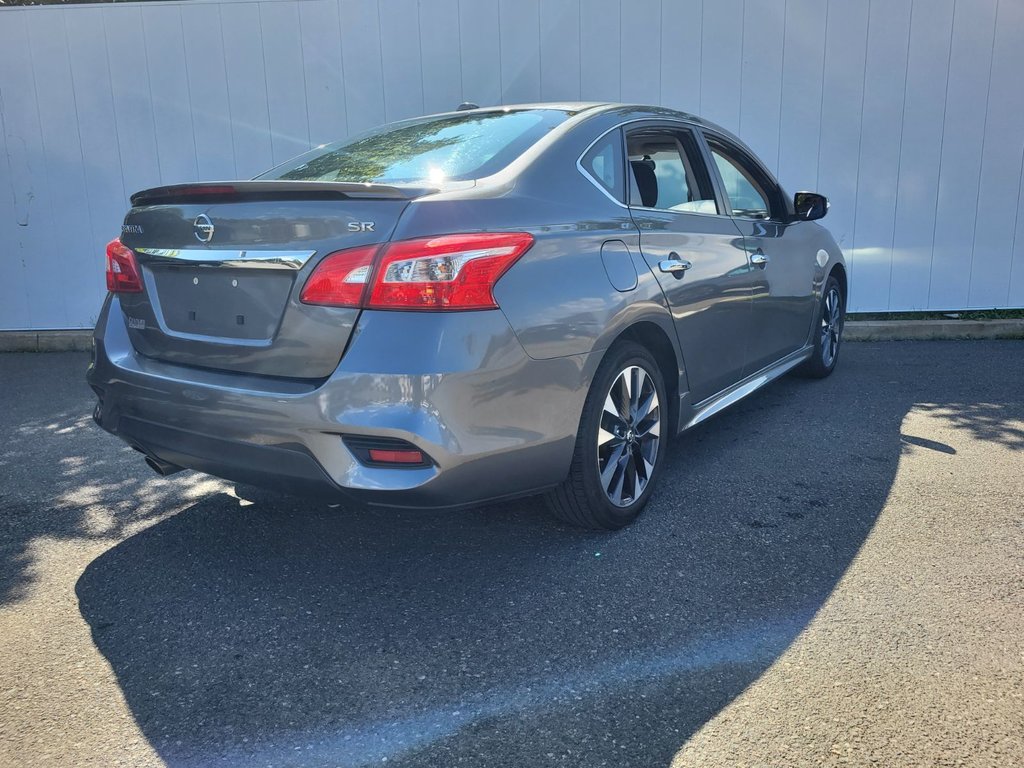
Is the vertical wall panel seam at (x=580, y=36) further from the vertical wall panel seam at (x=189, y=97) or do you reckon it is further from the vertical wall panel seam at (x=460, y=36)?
the vertical wall panel seam at (x=189, y=97)

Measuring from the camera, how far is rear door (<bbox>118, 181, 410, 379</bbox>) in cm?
248

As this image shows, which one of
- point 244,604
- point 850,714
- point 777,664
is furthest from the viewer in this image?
point 244,604

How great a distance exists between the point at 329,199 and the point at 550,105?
1.36 metres

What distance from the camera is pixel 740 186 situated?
437 cm

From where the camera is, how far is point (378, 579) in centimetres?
290

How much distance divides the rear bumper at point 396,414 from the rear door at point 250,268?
0.26 ft

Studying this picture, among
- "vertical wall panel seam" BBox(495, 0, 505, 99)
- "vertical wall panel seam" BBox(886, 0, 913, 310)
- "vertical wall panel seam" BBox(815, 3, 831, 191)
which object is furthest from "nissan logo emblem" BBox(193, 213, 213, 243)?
"vertical wall panel seam" BBox(886, 0, 913, 310)

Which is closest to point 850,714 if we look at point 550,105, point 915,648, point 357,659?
point 915,648

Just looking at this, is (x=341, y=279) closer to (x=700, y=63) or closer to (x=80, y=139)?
(x=700, y=63)

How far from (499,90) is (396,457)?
521 centimetres

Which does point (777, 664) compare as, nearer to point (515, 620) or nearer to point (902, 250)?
point (515, 620)

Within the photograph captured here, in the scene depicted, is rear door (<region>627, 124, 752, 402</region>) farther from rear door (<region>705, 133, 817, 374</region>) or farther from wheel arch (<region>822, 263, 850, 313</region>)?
wheel arch (<region>822, 263, 850, 313</region>)

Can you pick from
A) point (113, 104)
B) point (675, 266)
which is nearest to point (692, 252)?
point (675, 266)

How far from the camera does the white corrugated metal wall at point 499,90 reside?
685cm
